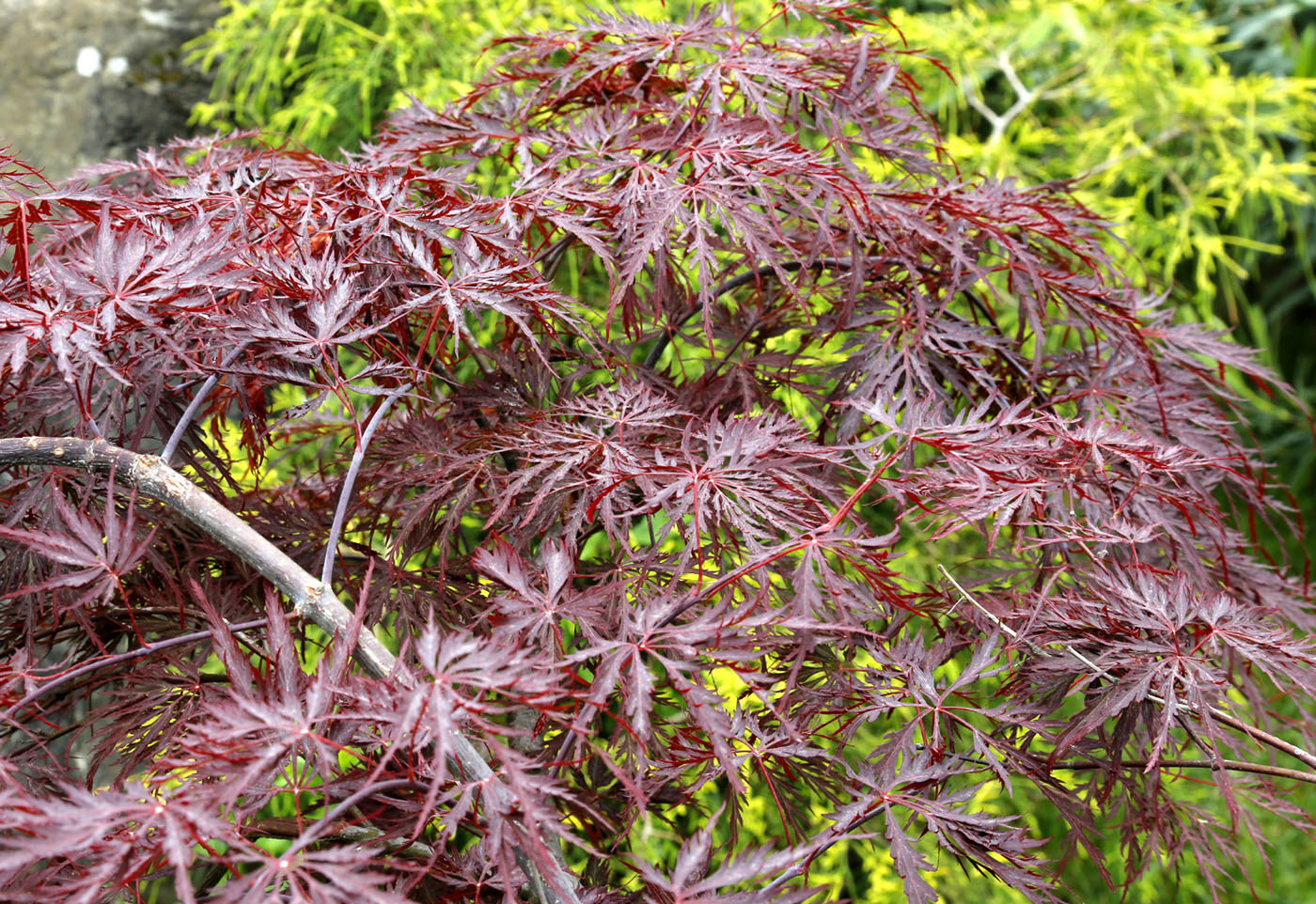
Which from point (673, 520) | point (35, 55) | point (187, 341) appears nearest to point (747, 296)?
point (673, 520)

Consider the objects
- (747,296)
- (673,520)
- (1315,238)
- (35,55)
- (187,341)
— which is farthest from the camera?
(1315,238)

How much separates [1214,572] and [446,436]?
759mm

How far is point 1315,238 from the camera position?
2.52 metres

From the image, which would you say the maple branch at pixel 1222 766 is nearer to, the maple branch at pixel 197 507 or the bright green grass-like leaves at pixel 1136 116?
the maple branch at pixel 197 507

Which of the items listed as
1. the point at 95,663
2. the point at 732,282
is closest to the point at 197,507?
the point at 95,663

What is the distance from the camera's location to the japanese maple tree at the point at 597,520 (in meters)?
0.58

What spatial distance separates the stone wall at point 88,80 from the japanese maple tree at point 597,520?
A: 1318 millimetres

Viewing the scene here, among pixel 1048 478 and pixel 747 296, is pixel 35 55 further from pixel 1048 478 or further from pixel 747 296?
pixel 1048 478

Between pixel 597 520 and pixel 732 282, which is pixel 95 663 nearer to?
pixel 597 520

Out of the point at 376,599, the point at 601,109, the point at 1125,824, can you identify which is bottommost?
the point at 1125,824

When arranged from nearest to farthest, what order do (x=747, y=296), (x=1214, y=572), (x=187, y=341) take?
1. (x=187, y=341)
2. (x=1214, y=572)
3. (x=747, y=296)

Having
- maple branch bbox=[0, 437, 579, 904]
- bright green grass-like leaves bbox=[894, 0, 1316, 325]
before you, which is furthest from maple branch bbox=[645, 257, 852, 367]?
bright green grass-like leaves bbox=[894, 0, 1316, 325]

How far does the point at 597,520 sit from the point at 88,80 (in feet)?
6.23

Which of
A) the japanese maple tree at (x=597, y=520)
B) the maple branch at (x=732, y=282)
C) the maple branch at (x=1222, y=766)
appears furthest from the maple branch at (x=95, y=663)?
the maple branch at (x=1222, y=766)
